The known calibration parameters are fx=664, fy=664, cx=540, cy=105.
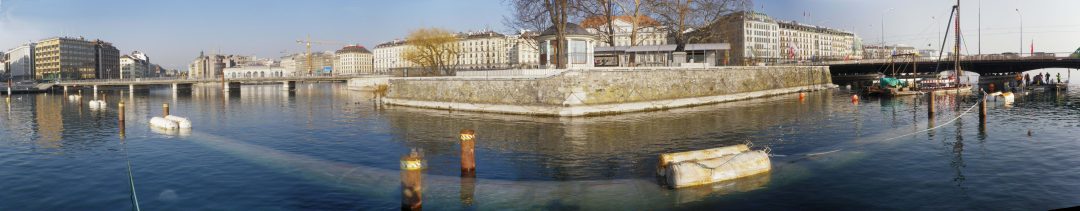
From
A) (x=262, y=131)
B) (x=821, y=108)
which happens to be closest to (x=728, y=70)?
(x=821, y=108)

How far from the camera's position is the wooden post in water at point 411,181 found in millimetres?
12609

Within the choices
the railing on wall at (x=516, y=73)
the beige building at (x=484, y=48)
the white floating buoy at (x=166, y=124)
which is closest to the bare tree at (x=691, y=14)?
the railing on wall at (x=516, y=73)

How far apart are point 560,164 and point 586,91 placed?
2189 cm

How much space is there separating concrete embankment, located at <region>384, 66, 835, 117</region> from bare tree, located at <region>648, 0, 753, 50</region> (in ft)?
30.2

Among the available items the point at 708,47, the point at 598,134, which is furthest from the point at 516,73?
the point at 708,47

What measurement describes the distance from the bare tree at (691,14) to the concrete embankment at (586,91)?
9.22 m

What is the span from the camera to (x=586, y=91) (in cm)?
4303

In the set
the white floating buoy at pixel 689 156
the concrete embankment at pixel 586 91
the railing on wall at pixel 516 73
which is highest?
the railing on wall at pixel 516 73

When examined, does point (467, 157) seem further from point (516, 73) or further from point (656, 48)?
point (656, 48)

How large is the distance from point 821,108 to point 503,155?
3185 cm

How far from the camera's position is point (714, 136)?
1171 inches

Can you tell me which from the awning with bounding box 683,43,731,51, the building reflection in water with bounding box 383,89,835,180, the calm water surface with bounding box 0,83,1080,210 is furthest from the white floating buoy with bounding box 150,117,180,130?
the awning with bounding box 683,43,731,51

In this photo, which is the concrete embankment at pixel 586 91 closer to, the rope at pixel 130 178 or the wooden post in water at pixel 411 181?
the rope at pixel 130 178

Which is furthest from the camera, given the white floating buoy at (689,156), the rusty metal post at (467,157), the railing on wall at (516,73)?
the railing on wall at (516,73)
